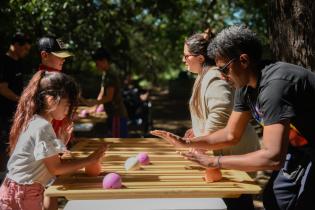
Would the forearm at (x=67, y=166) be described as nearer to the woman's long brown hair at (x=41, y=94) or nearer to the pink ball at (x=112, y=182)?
the pink ball at (x=112, y=182)

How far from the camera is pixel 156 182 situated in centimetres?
238

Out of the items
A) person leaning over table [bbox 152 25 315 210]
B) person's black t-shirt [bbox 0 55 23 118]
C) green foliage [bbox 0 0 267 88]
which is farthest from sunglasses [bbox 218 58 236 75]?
green foliage [bbox 0 0 267 88]

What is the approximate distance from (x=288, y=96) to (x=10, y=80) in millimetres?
3600

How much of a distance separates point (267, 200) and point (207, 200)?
1.09 feet

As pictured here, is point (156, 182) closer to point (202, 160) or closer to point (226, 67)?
point (202, 160)

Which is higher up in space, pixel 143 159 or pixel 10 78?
pixel 10 78

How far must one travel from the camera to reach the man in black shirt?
4.89 metres

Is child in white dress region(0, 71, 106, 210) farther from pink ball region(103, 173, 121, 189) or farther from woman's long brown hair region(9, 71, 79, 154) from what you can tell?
pink ball region(103, 173, 121, 189)

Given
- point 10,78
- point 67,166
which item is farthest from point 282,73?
point 10,78

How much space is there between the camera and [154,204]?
256 centimetres

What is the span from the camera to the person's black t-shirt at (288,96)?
206cm

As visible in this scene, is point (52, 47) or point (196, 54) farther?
point (52, 47)

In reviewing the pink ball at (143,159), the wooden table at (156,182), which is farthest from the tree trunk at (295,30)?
the pink ball at (143,159)

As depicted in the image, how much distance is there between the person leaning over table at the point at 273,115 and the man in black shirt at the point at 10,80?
9.23 feet
